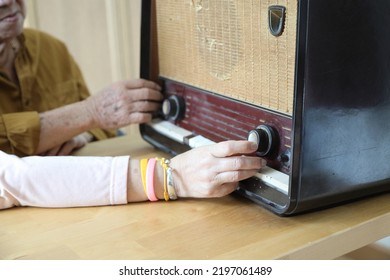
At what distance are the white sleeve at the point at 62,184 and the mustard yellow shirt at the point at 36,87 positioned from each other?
0.79 feet

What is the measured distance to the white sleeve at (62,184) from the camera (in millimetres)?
872

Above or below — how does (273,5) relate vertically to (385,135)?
above

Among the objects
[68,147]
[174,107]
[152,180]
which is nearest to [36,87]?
[68,147]

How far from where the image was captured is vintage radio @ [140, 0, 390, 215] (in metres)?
0.73

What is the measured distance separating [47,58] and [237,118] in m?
0.63

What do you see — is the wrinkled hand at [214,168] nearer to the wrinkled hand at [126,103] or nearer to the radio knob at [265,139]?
the radio knob at [265,139]

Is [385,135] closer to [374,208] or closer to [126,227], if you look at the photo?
[374,208]

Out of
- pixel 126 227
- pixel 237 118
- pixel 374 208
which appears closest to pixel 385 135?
pixel 374 208

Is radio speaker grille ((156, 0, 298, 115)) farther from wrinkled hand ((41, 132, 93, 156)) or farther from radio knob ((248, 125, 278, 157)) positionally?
wrinkled hand ((41, 132, 93, 156))

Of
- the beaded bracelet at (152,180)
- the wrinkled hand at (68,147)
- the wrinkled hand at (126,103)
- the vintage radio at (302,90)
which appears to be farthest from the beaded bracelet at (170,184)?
the wrinkled hand at (68,147)

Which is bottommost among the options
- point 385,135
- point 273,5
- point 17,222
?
point 17,222

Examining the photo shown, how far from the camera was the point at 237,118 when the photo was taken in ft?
2.95

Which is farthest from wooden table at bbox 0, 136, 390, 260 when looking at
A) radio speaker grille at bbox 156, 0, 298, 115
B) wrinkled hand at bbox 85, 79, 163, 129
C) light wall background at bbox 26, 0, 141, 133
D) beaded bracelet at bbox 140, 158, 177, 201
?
light wall background at bbox 26, 0, 141, 133
